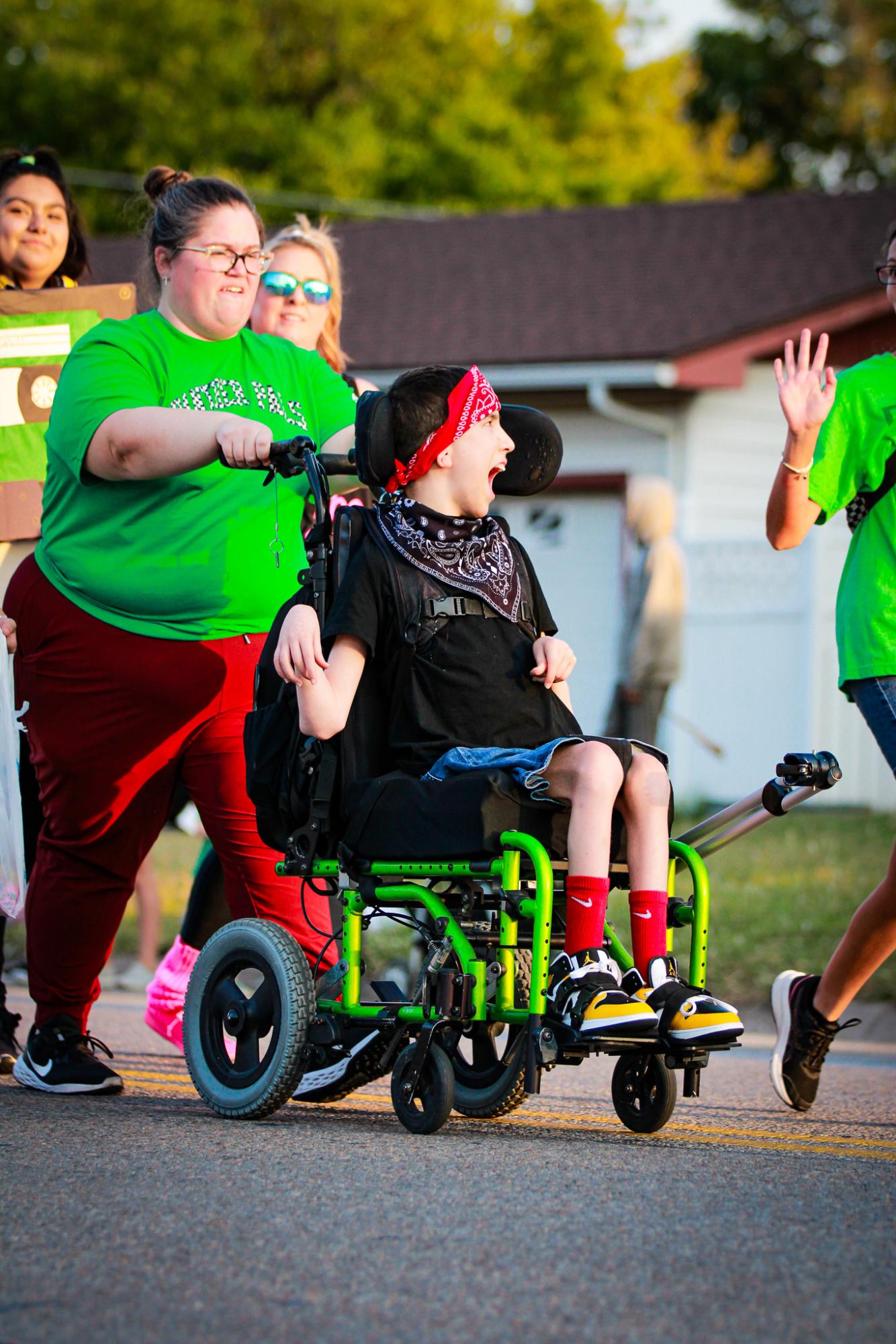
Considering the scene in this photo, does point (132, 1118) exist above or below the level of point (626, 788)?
below

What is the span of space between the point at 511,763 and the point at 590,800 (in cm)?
22

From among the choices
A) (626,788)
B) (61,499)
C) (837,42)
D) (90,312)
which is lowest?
(626,788)

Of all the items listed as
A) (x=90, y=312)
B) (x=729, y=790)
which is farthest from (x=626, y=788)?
(x=729, y=790)

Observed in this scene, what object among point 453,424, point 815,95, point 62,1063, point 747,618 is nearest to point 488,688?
point 453,424

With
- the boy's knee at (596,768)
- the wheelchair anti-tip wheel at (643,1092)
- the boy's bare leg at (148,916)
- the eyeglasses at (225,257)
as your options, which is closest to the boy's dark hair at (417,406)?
the eyeglasses at (225,257)

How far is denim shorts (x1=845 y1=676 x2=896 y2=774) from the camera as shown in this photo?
15.3ft

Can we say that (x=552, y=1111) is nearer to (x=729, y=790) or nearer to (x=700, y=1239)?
(x=700, y=1239)

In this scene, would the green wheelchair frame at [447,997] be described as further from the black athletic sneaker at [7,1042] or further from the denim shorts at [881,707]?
the black athletic sneaker at [7,1042]

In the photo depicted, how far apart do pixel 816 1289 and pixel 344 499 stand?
4124 mm

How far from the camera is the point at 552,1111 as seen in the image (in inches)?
196

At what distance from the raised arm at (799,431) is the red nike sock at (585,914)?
1084 millimetres

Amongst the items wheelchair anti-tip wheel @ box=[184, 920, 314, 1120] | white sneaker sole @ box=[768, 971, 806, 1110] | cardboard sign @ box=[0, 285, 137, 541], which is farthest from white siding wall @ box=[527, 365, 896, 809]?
wheelchair anti-tip wheel @ box=[184, 920, 314, 1120]

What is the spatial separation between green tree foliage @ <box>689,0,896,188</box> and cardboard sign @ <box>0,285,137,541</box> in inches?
1448

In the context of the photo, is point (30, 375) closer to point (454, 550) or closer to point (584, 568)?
point (454, 550)
